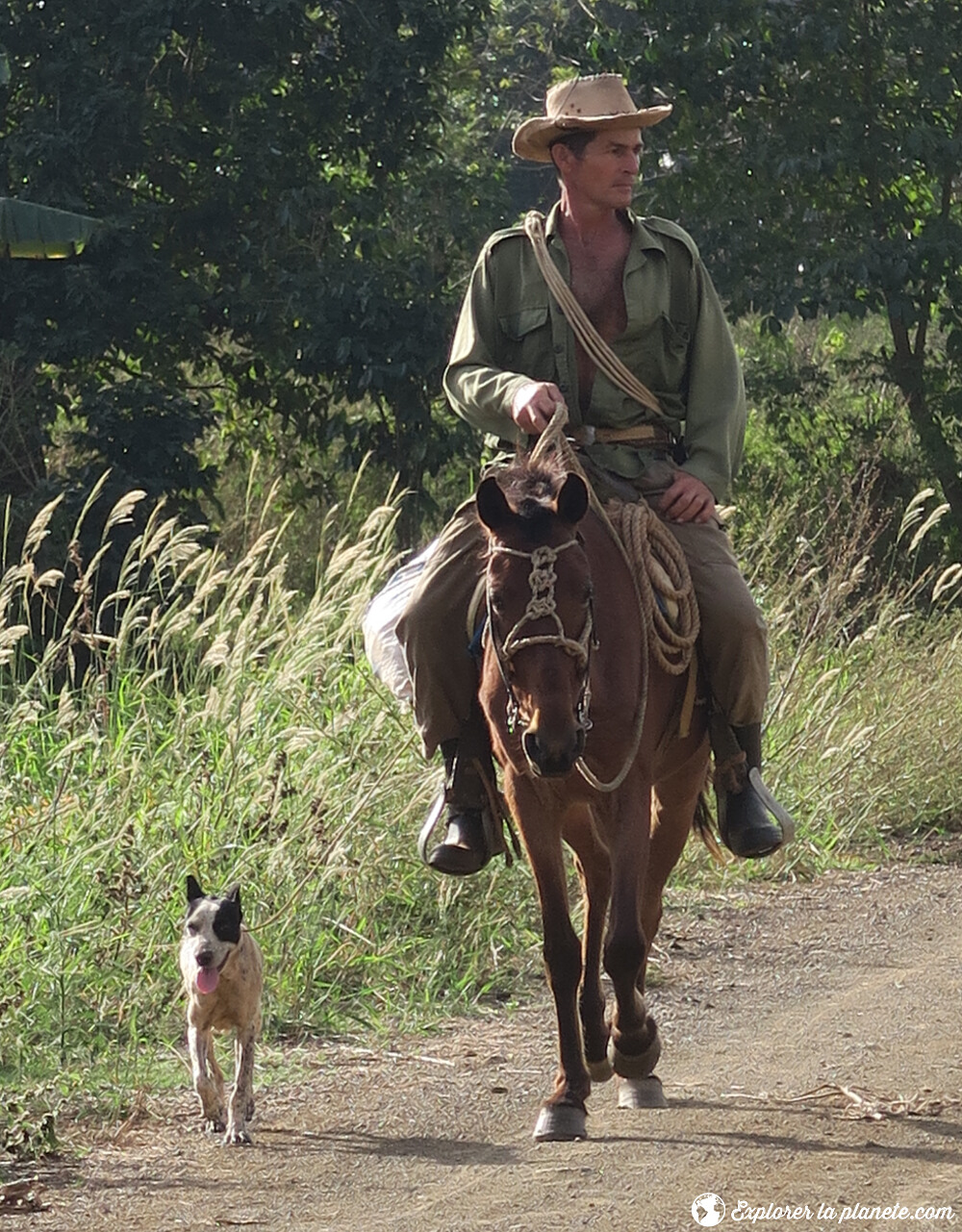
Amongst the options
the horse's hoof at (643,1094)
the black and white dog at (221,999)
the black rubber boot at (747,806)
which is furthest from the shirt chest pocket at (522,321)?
the horse's hoof at (643,1094)

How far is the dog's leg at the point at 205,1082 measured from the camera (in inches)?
215

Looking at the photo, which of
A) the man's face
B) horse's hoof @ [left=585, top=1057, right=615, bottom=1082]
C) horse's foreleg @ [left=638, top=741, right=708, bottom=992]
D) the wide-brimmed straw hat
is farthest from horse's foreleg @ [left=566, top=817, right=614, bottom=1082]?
the wide-brimmed straw hat

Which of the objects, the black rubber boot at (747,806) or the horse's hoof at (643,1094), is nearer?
the horse's hoof at (643,1094)

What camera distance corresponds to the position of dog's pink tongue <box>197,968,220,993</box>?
5.32 meters

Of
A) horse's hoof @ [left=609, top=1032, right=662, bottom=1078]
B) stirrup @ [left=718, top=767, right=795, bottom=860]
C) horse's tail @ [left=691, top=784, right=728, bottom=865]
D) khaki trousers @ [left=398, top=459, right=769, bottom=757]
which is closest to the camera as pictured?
horse's hoof @ [left=609, top=1032, right=662, bottom=1078]

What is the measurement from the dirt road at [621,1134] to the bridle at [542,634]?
112 cm

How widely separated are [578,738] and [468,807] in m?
1.10

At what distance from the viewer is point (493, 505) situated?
5055 mm

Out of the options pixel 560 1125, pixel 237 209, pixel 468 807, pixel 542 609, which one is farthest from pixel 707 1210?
pixel 237 209

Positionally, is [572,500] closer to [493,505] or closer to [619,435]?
[493,505]

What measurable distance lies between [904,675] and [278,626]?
391 cm

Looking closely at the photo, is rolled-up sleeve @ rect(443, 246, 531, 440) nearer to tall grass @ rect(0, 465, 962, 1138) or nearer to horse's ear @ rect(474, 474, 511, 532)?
horse's ear @ rect(474, 474, 511, 532)

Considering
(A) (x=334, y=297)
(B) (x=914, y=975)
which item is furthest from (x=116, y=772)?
(A) (x=334, y=297)

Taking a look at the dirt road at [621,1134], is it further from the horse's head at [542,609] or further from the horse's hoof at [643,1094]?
the horse's head at [542,609]
